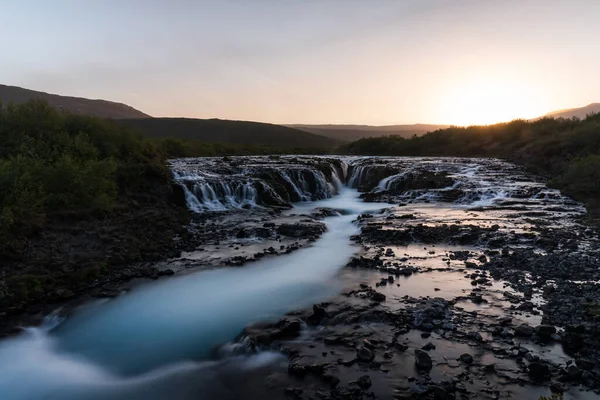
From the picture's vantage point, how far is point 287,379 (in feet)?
24.6

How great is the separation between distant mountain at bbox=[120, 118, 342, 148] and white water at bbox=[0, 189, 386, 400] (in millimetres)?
102023

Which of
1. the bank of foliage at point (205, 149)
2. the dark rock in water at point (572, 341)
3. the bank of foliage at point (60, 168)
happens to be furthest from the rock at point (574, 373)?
the bank of foliage at point (205, 149)

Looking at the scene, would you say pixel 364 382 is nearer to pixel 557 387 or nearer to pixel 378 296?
pixel 557 387

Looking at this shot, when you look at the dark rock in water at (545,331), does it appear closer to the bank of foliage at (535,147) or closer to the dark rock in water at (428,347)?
the dark rock in water at (428,347)

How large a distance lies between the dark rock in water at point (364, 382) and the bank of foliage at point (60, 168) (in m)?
11.1

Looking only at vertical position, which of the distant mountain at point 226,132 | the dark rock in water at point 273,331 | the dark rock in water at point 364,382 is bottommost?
the dark rock in water at point 273,331

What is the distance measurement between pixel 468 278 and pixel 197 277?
26.5 feet

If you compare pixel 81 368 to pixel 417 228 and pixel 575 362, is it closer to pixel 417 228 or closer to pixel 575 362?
pixel 575 362

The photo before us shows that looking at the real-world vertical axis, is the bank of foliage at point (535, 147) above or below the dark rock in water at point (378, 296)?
above

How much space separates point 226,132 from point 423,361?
122 metres

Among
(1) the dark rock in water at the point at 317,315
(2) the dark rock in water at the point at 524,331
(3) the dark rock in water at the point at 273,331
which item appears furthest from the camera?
(1) the dark rock in water at the point at 317,315

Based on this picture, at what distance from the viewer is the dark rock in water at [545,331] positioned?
26.9 feet

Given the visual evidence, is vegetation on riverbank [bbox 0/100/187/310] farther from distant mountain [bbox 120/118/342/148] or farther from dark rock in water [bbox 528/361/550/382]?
distant mountain [bbox 120/118/342/148]

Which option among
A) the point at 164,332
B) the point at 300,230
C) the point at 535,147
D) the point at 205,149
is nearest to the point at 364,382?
the point at 164,332
